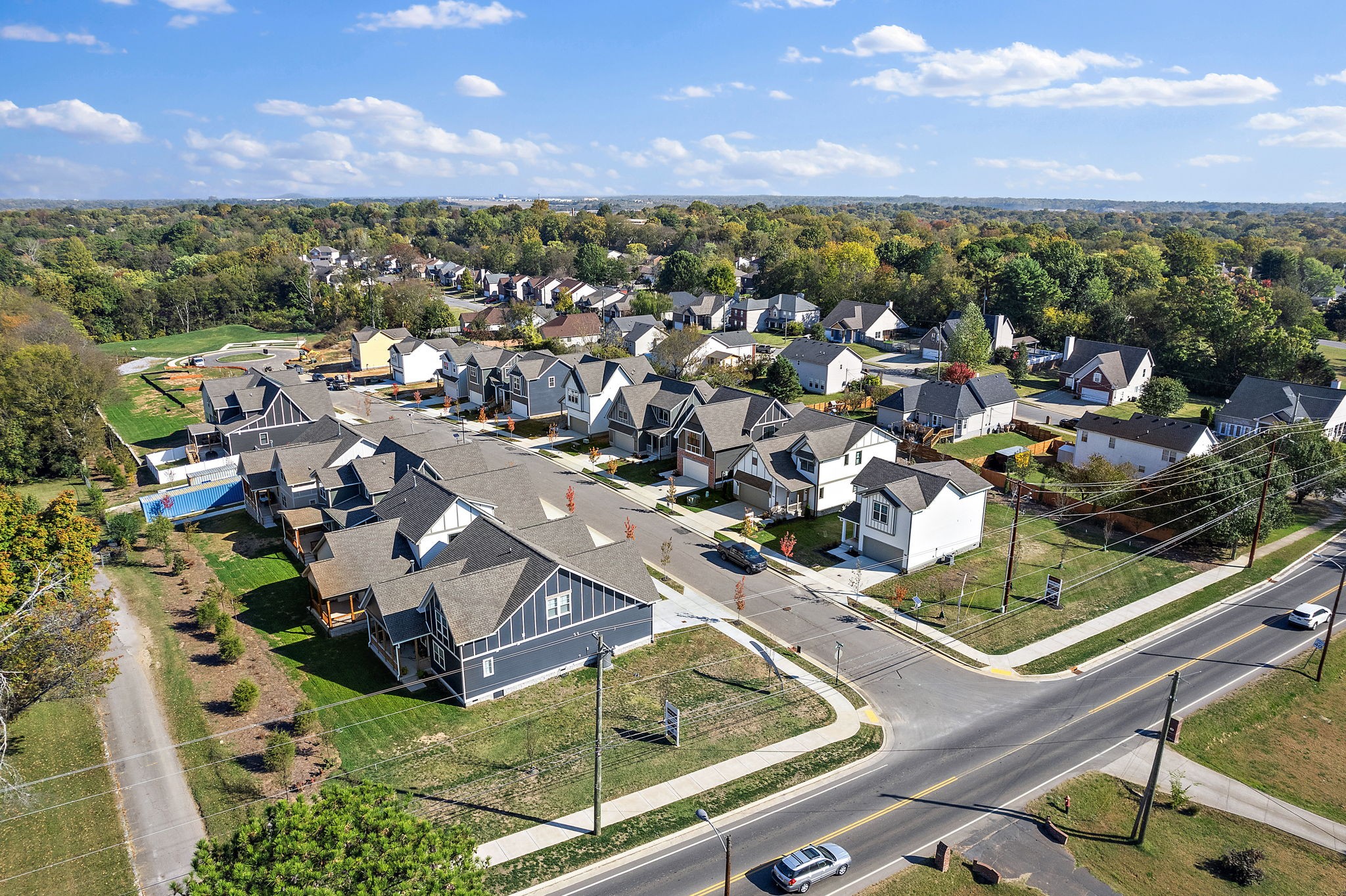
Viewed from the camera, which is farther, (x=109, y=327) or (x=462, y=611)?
(x=109, y=327)

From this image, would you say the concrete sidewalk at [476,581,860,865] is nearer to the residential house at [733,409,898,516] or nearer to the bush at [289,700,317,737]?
the bush at [289,700,317,737]

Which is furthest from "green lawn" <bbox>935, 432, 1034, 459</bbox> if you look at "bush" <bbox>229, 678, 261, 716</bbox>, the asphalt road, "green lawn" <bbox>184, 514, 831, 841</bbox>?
"bush" <bbox>229, 678, 261, 716</bbox>

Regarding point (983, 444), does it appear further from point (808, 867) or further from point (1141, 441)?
point (808, 867)

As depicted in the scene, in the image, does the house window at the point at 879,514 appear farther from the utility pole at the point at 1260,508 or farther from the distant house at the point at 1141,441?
the distant house at the point at 1141,441

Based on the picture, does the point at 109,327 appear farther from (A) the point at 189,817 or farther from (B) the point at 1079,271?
(B) the point at 1079,271

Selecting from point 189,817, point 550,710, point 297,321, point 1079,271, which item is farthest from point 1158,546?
point 297,321

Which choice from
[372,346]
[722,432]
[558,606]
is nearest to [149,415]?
[372,346]

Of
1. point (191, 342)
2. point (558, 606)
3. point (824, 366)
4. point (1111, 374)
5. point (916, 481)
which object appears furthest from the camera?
point (191, 342)
